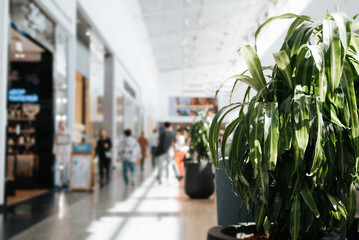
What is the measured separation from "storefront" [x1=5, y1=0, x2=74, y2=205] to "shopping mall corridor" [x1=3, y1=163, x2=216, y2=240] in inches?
41.1

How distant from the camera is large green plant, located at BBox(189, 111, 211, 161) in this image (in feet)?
21.3

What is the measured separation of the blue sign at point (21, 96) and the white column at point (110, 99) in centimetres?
422

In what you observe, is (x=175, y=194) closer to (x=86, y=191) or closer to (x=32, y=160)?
(x=86, y=191)

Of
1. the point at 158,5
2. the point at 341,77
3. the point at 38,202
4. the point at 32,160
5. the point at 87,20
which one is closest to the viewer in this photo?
the point at 341,77

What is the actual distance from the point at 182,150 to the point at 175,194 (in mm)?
1205

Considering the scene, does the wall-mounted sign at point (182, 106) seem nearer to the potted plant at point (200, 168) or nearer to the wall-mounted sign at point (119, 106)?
the wall-mounted sign at point (119, 106)

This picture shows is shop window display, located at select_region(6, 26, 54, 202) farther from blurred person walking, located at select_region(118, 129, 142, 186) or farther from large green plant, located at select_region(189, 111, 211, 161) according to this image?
large green plant, located at select_region(189, 111, 211, 161)

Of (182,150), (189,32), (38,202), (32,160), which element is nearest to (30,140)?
(32,160)

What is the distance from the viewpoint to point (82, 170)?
7.56m

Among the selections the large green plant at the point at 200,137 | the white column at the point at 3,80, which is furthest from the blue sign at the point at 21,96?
the large green plant at the point at 200,137

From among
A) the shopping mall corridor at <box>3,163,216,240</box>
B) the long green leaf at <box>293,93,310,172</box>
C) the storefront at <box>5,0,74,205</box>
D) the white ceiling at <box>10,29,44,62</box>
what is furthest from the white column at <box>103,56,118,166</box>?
the long green leaf at <box>293,93,310,172</box>

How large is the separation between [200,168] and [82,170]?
7.72 ft

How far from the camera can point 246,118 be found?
1.65 metres

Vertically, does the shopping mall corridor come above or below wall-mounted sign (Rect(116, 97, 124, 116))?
below
